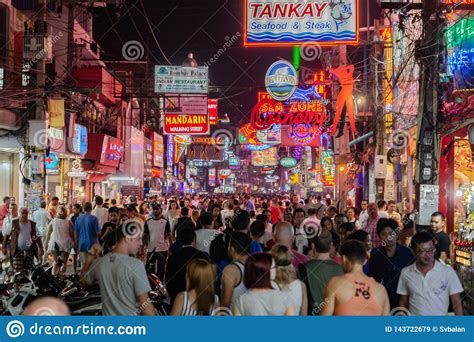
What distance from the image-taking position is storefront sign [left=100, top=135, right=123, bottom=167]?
33203 millimetres

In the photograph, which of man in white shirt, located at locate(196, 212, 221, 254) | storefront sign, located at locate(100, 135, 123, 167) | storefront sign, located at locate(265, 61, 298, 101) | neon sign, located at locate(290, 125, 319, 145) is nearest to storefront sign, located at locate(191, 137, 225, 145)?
storefront sign, located at locate(100, 135, 123, 167)

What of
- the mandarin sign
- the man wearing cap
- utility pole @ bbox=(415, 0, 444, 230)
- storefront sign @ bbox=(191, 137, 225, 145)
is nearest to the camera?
utility pole @ bbox=(415, 0, 444, 230)

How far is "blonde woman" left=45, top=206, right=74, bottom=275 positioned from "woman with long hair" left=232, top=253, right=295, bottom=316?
36.6 ft

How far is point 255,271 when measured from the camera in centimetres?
574

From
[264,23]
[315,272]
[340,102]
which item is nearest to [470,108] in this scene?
[264,23]

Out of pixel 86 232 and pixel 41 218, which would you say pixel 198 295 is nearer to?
pixel 86 232

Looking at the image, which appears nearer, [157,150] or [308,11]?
[308,11]

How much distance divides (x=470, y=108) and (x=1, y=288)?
11636 millimetres

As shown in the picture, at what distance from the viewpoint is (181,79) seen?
907 inches

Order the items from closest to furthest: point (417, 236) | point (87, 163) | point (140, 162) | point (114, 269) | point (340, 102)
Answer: point (114, 269) → point (417, 236) → point (340, 102) → point (87, 163) → point (140, 162)

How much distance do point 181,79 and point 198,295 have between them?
1782 cm

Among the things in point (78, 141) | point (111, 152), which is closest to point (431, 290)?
point (78, 141)

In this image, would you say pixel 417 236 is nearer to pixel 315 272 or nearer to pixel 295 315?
pixel 315 272

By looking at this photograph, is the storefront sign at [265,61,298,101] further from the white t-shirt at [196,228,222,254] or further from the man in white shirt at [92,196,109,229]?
the white t-shirt at [196,228,222,254]
